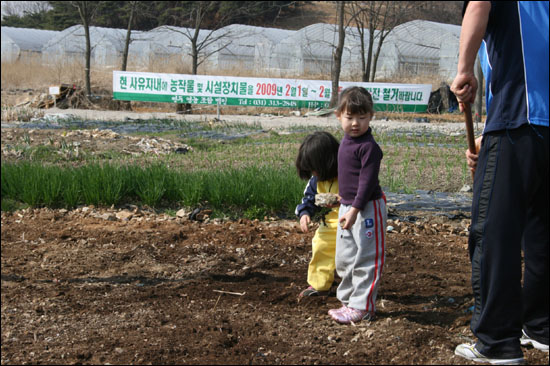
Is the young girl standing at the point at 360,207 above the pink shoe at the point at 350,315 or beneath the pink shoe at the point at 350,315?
above

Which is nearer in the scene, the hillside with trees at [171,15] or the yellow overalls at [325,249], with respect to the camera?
the yellow overalls at [325,249]

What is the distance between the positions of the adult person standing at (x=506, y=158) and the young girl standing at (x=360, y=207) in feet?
1.97

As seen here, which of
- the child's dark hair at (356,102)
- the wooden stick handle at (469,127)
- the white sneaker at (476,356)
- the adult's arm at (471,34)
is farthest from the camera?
the child's dark hair at (356,102)

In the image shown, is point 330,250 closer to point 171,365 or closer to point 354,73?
point 171,365

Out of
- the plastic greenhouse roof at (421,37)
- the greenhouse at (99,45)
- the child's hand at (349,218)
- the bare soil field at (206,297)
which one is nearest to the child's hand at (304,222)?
the child's hand at (349,218)

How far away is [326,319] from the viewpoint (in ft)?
10.6

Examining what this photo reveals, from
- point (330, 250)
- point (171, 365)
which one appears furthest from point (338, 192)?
point (171, 365)

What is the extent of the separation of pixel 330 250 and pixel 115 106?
20860 millimetres

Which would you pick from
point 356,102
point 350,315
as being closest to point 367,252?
point 350,315

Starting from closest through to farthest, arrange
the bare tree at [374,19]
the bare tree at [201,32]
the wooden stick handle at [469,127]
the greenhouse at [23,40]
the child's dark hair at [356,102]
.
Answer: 1. the wooden stick handle at [469,127]
2. the child's dark hair at [356,102]
3. the bare tree at [201,32]
4. the bare tree at [374,19]
5. the greenhouse at [23,40]

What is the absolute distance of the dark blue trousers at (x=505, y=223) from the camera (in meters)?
2.45

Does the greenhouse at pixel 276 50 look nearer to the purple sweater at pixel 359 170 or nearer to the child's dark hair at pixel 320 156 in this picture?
the child's dark hair at pixel 320 156

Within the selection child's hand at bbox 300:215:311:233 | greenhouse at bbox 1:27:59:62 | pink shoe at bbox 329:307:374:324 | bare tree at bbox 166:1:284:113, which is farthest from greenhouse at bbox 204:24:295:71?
pink shoe at bbox 329:307:374:324

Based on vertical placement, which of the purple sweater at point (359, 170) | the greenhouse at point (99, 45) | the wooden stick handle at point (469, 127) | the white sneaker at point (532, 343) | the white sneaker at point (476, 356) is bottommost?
the white sneaker at point (532, 343)
